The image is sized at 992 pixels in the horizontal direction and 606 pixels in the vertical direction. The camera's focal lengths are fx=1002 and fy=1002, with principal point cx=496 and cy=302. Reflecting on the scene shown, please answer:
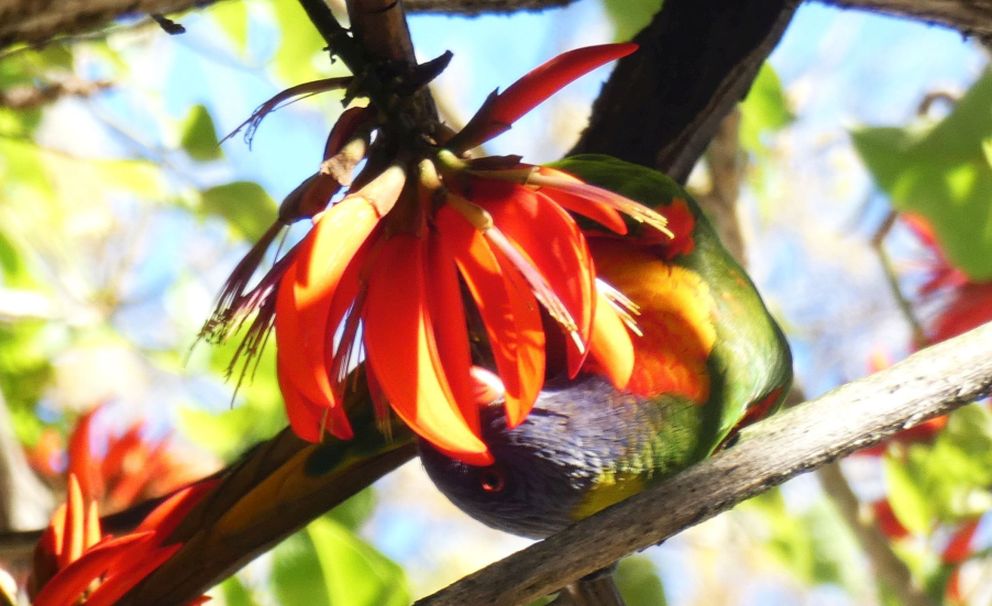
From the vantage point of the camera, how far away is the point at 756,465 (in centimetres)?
53

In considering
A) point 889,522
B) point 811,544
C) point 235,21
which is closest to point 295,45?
point 235,21

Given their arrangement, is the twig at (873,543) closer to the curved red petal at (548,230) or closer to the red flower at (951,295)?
the red flower at (951,295)

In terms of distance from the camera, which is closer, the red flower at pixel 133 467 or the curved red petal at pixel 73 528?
the curved red petal at pixel 73 528

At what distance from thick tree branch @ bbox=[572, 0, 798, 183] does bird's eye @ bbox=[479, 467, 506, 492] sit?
0.34 metres

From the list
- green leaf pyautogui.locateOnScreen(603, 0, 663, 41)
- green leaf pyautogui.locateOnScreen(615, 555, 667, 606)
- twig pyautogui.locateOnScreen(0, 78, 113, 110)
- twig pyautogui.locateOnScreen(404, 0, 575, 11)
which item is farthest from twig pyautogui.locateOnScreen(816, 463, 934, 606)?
twig pyautogui.locateOnScreen(0, 78, 113, 110)


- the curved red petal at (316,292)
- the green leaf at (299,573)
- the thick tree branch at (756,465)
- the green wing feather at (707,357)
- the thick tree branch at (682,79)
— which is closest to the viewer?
the curved red petal at (316,292)

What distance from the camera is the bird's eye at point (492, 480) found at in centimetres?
57

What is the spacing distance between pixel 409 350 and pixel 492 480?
0.59 feet

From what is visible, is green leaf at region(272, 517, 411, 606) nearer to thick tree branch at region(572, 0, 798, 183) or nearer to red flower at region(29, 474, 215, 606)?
red flower at region(29, 474, 215, 606)

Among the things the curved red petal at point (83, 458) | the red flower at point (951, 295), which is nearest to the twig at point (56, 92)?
the curved red petal at point (83, 458)

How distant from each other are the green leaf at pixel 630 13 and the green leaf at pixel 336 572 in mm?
492

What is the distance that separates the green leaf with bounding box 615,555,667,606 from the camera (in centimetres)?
89

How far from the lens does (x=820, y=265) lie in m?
3.01

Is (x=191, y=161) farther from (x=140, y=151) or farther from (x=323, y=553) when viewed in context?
(x=323, y=553)
